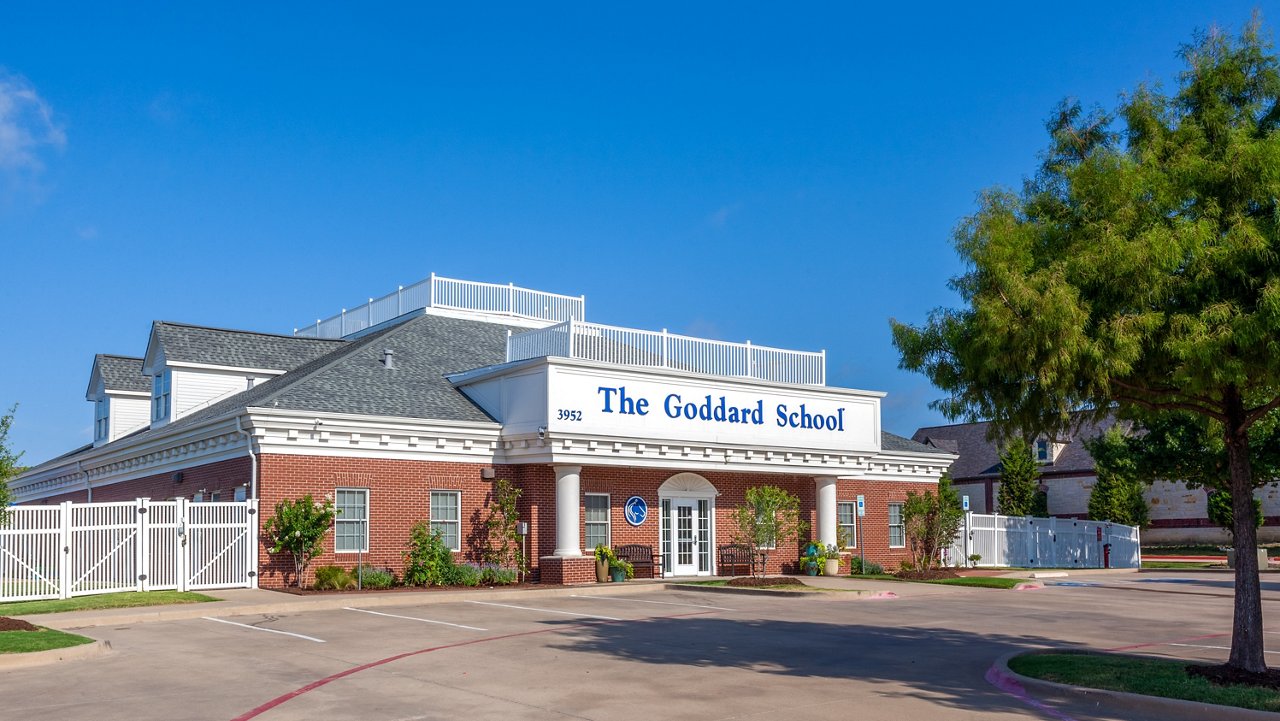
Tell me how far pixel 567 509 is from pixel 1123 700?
18893 mm

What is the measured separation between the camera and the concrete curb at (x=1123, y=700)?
10891 mm

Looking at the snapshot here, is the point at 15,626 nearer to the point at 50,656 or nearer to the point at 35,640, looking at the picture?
the point at 35,640

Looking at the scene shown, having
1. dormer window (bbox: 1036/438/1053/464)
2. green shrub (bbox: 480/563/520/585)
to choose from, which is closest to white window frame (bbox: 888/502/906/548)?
green shrub (bbox: 480/563/520/585)

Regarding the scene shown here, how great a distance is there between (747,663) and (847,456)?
67.3 ft

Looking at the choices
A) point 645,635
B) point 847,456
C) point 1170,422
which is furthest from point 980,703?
point 1170,422

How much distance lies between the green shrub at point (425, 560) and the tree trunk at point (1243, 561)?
18342 millimetres

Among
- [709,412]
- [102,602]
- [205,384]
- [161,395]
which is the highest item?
[205,384]

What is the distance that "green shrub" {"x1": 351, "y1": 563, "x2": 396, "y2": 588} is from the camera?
26.4 metres

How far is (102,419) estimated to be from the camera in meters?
40.9

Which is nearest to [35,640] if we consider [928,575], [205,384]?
[205,384]

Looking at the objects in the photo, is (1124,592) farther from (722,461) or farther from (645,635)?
(645,635)

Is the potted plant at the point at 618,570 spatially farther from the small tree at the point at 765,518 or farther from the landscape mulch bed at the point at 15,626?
the landscape mulch bed at the point at 15,626

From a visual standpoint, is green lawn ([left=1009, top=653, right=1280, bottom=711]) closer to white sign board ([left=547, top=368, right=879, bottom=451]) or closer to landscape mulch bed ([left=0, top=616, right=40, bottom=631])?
landscape mulch bed ([left=0, top=616, right=40, bottom=631])

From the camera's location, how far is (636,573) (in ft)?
101
